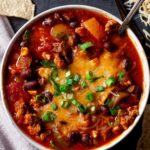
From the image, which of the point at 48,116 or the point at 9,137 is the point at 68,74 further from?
the point at 9,137

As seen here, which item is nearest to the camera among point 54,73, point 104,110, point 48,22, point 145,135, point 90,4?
point 104,110

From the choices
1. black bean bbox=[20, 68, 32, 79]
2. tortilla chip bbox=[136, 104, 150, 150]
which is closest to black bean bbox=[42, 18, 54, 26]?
black bean bbox=[20, 68, 32, 79]

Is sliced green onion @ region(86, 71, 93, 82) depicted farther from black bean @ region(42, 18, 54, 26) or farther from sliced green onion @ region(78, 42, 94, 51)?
black bean @ region(42, 18, 54, 26)

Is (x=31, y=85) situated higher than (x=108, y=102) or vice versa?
(x=31, y=85)

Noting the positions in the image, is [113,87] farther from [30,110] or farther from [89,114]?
[30,110]

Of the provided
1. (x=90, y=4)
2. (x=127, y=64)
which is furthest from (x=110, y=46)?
(x=90, y=4)

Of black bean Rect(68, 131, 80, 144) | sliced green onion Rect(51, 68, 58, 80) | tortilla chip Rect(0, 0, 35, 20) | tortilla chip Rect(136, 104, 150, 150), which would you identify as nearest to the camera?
black bean Rect(68, 131, 80, 144)

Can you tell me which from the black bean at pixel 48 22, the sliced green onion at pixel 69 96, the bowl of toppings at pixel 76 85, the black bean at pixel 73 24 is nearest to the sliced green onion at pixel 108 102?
the bowl of toppings at pixel 76 85

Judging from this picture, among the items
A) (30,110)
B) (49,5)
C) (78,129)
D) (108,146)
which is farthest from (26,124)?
(49,5)
